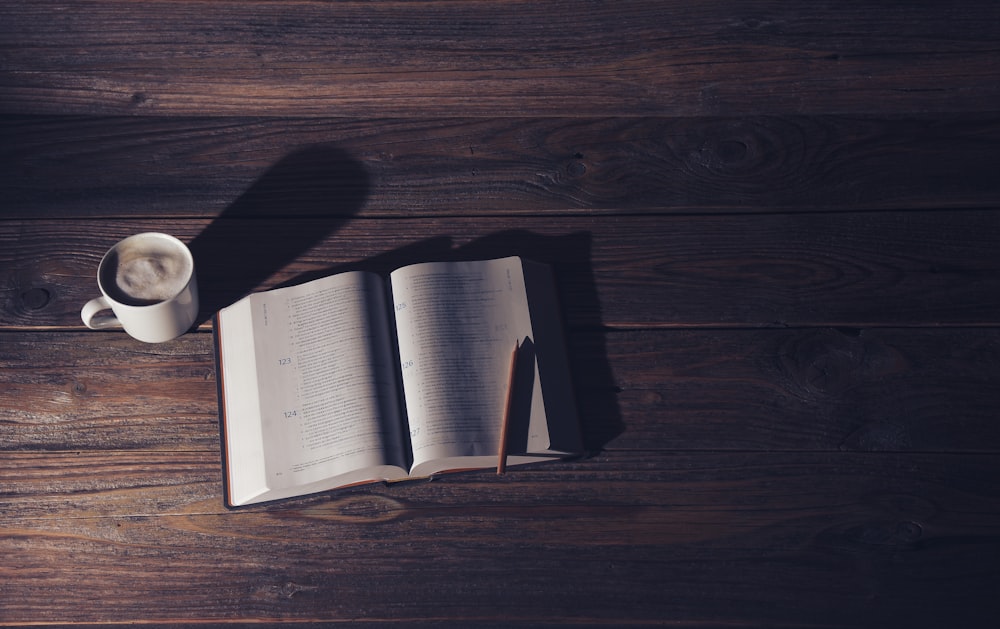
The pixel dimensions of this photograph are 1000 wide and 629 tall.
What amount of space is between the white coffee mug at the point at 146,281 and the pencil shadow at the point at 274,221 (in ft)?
0.32

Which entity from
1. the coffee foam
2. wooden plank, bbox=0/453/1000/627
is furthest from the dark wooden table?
the coffee foam

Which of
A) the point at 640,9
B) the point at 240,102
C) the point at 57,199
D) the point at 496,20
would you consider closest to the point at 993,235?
the point at 640,9

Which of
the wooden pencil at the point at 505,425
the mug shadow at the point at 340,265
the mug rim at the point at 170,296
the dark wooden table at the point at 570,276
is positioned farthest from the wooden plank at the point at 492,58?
the wooden pencil at the point at 505,425

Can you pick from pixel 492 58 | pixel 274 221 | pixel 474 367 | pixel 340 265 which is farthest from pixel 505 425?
pixel 492 58

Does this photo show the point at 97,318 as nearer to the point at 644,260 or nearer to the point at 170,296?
the point at 170,296

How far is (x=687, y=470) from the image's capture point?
956 mm

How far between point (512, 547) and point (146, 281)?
53cm

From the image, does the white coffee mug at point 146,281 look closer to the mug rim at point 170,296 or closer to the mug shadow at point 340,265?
the mug rim at point 170,296

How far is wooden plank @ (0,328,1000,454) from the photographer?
94cm

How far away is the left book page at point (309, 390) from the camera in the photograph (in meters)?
0.84

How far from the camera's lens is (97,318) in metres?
0.91

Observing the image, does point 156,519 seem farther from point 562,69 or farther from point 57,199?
point 562,69

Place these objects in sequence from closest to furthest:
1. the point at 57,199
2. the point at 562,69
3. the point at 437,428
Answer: the point at 437,428
the point at 57,199
the point at 562,69

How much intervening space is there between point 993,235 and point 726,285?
15.3 inches
